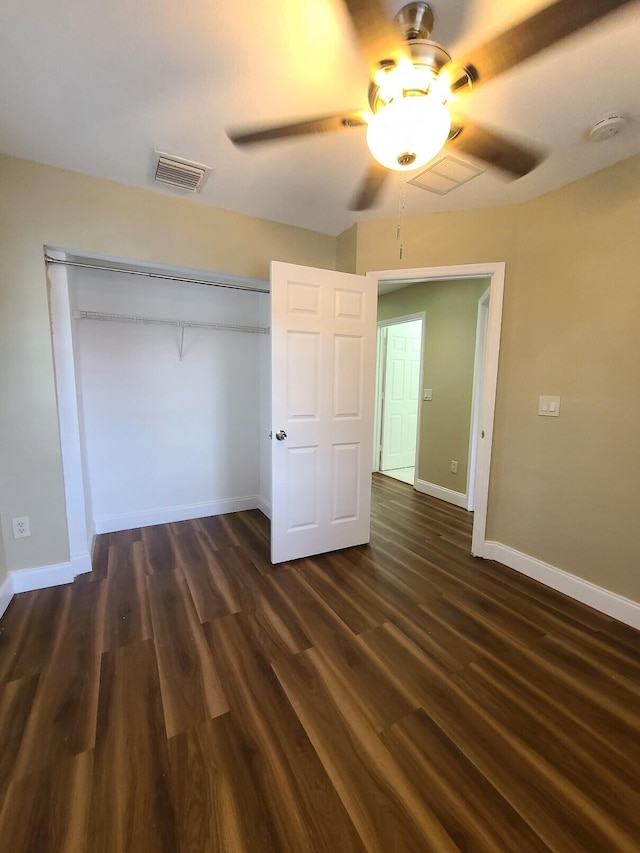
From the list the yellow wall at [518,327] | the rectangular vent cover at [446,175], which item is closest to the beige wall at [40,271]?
the yellow wall at [518,327]

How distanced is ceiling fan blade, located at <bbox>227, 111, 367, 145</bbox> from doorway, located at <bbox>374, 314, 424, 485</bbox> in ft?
11.7

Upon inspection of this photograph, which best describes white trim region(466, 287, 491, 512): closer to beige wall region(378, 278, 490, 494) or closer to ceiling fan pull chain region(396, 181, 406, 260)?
beige wall region(378, 278, 490, 494)

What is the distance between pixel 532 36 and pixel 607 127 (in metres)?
0.78

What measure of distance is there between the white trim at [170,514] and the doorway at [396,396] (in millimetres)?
2291

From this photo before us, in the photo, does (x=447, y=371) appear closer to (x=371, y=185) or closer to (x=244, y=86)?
(x=371, y=185)

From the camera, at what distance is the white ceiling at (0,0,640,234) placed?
3.78 ft

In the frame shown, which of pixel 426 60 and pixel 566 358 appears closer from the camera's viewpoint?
pixel 426 60

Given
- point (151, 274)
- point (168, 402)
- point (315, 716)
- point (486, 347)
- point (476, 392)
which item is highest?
point (151, 274)

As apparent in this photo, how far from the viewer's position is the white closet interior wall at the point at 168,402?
2885mm

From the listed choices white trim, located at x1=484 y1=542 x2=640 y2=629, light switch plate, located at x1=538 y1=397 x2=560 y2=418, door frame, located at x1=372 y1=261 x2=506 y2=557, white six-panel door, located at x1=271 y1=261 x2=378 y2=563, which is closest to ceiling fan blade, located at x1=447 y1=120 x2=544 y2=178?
door frame, located at x1=372 y1=261 x2=506 y2=557

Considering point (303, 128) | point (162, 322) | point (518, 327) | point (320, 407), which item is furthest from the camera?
point (162, 322)

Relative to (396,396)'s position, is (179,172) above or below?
above

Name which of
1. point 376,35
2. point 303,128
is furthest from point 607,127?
point 303,128

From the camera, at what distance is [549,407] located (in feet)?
7.57
